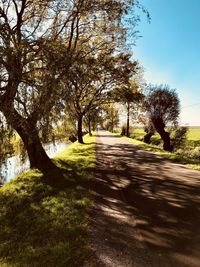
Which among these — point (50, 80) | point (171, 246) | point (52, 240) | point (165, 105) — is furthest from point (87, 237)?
point (165, 105)

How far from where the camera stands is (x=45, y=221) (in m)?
6.17

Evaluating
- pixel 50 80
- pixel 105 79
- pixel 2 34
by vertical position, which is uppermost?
pixel 105 79

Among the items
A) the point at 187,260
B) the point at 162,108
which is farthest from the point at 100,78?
the point at 187,260

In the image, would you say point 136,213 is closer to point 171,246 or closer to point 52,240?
point 171,246

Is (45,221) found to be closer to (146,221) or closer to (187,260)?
(146,221)

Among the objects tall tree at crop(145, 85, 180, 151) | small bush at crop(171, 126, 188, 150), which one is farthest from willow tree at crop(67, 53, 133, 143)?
small bush at crop(171, 126, 188, 150)

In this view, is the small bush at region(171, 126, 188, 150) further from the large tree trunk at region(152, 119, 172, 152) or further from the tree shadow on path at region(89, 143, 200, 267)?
the tree shadow on path at region(89, 143, 200, 267)

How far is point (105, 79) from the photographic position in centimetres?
2764

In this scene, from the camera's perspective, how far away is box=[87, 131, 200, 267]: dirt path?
4371 millimetres

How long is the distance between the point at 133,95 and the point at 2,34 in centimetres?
1975

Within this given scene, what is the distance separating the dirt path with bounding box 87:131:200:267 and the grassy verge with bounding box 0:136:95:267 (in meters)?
0.39

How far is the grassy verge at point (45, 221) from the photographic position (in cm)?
450

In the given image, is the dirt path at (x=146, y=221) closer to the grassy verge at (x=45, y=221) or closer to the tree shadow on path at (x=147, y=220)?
the tree shadow on path at (x=147, y=220)

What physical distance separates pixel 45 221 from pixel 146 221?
2.37 m
